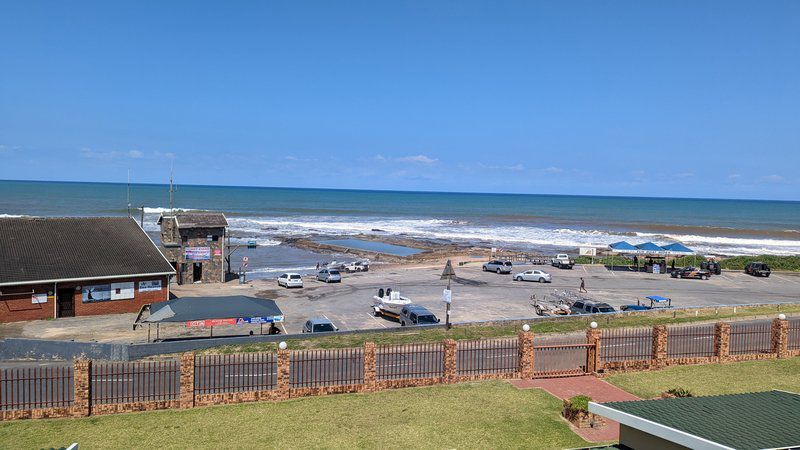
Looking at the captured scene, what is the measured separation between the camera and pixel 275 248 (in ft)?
247

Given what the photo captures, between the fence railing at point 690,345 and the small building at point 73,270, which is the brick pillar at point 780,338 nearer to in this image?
the fence railing at point 690,345

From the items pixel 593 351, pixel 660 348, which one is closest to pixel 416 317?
pixel 593 351

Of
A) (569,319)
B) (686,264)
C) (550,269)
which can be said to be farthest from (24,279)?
(686,264)

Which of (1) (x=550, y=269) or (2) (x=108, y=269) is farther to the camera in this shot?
(1) (x=550, y=269)

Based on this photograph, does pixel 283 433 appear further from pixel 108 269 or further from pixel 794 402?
pixel 108 269

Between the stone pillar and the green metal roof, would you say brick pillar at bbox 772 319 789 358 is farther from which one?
the stone pillar

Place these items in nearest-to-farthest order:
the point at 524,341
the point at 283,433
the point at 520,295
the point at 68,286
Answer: the point at 283,433
the point at 524,341
the point at 68,286
the point at 520,295

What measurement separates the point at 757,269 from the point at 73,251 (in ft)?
174

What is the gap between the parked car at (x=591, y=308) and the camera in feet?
105

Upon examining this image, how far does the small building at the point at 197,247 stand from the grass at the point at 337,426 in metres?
29.4

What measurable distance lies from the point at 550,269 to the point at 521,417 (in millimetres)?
39878

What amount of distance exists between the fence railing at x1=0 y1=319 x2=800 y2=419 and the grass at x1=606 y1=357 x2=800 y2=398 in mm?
508

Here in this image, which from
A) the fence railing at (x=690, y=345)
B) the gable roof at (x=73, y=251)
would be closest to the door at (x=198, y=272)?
the gable roof at (x=73, y=251)

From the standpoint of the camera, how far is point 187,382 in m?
16.3
